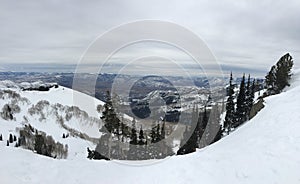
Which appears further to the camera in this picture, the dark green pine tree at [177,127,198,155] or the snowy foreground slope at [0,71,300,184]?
the dark green pine tree at [177,127,198,155]

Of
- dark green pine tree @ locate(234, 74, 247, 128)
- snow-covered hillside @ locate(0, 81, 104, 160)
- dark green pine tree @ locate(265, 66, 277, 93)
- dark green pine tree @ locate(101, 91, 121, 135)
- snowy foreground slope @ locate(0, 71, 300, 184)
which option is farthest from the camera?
snow-covered hillside @ locate(0, 81, 104, 160)

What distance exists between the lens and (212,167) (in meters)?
11.8

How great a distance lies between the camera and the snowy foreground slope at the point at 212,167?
1030cm

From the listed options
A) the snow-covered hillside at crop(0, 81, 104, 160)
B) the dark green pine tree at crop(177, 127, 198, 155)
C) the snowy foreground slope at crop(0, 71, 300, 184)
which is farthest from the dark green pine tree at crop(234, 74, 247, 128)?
the snow-covered hillside at crop(0, 81, 104, 160)

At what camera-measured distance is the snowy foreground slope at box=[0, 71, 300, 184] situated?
10305 mm

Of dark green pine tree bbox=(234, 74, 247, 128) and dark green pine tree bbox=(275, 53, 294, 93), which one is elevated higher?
dark green pine tree bbox=(275, 53, 294, 93)

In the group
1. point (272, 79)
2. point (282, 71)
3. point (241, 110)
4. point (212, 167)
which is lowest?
point (241, 110)

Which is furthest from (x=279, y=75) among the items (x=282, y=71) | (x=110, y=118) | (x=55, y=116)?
(x=55, y=116)

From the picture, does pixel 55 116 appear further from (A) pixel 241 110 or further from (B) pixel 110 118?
(A) pixel 241 110

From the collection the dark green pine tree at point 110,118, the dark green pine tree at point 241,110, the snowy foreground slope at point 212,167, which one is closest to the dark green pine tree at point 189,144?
the dark green pine tree at point 241,110

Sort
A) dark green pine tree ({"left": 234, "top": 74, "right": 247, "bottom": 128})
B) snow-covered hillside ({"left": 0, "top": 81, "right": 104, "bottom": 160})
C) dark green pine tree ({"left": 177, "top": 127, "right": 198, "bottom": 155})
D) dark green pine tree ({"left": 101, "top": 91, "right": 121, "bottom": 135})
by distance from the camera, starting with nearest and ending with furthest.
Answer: dark green pine tree ({"left": 101, "top": 91, "right": 121, "bottom": 135}), dark green pine tree ({"left": 177, "top": 127, "right": 198, "bottom": 155}), dark green pine tree ({"left": 234, "top": 74, "right": 247, "bottom": 128}), snow-covered hillside ({"left": 0, "top": 81, "right": 104, "bottom": 160})

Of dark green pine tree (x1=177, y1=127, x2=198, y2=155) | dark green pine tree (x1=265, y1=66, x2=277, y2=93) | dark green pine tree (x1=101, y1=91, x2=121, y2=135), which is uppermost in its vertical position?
dark green pine tree (x1=265, y1=66, x2=277, y2=93)

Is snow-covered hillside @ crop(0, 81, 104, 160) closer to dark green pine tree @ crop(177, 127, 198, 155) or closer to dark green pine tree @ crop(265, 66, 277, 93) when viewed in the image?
dark green pine tree @ crop(177, 127, 198, 155)

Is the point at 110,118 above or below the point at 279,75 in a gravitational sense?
below
